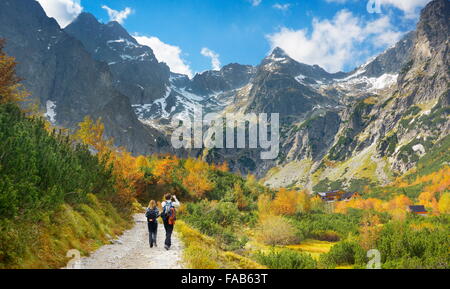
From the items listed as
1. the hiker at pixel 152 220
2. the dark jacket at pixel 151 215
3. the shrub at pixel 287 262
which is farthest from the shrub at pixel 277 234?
the dark jacket at pixel 151 215

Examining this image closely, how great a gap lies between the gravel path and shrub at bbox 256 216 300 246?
16.8 metres

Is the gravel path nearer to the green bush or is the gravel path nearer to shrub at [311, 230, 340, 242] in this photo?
the green bush

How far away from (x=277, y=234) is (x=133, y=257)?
2148cm

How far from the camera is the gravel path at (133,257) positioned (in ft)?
32.3

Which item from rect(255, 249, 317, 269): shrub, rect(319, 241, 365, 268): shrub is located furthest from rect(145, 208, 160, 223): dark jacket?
rect(319, 241, 365, 268): shrub

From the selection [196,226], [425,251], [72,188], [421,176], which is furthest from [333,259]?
[421,176]

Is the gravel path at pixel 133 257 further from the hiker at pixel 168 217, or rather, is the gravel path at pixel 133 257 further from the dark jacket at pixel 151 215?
the dark jacket at pixel 151 215

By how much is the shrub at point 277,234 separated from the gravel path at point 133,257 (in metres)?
16.8

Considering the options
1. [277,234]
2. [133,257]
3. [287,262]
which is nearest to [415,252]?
[287,262]

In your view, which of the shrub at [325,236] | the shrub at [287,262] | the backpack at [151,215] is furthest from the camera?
the shrub at [325,236]

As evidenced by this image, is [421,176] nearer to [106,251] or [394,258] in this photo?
[394,258]

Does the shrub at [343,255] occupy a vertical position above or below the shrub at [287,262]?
below

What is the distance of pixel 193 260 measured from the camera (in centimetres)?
1005
